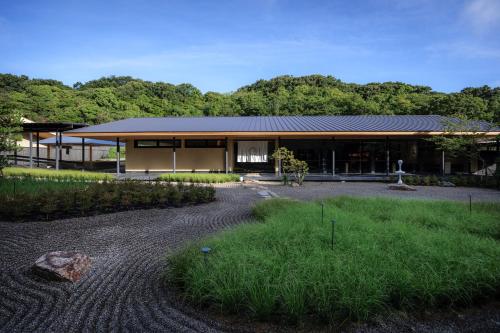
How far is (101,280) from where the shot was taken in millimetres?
3209

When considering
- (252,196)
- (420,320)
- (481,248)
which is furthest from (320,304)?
(252,196)

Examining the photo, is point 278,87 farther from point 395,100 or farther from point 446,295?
point 446,295

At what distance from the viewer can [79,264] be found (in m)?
3.35

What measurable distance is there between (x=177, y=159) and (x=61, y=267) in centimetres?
1493

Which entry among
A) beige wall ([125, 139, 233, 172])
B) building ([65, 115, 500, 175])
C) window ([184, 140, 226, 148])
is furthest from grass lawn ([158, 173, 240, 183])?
window ([184, 140, 226, 148])

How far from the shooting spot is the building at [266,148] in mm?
15977

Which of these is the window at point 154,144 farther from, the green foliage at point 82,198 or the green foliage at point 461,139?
the green foliage at point 461,139

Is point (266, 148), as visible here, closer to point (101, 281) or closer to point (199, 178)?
point (199, 178)

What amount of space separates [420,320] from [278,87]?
40954 mm

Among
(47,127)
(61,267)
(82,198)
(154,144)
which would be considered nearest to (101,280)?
(61,267)

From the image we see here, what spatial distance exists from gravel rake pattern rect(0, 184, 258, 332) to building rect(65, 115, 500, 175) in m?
10.4

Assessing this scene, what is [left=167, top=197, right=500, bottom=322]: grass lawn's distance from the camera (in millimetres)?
2510

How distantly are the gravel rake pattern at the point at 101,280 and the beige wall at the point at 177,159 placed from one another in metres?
11.7

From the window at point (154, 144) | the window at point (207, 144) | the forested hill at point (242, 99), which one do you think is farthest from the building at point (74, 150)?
the window at point (207, 144)
